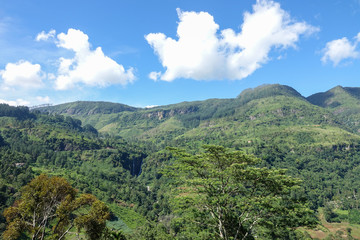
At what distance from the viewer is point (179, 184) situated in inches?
852

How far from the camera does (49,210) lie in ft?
65.4

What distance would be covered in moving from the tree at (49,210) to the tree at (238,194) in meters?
8.85

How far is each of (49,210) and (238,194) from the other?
19754mm

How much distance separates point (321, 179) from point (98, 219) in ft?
789

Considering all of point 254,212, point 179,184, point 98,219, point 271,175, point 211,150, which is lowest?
point 98,219

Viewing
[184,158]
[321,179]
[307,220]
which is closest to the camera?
[307,220]

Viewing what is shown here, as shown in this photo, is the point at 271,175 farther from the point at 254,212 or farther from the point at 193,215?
the point at 193,215

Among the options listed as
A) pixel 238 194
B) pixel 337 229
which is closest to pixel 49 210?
pixel 238 194

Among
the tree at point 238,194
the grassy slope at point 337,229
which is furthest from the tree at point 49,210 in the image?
the grassy slope at point 337,229

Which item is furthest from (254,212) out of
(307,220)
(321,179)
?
(321,179)

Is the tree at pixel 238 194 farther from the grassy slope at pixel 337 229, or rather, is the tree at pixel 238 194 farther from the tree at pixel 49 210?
the grassy slope at pixel 337 229

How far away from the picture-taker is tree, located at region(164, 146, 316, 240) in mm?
17609

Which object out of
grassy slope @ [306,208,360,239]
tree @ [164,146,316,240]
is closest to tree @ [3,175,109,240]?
tree @ [164,146,316,240]

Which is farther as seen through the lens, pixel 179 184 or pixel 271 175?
pixel 179 184
